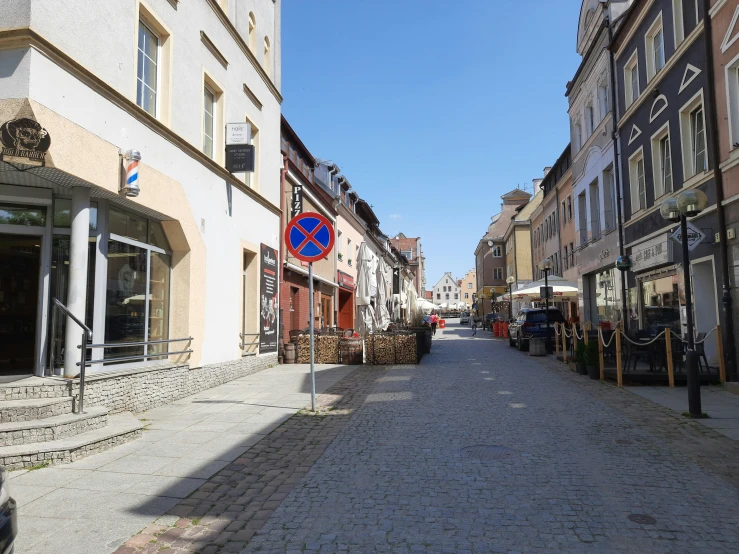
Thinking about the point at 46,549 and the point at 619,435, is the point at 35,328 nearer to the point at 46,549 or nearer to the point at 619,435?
the point at 46,549

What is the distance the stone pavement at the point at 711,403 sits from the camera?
733cm

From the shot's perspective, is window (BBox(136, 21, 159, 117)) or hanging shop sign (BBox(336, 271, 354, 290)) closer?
window (BBox(136, 21, 159, 117))

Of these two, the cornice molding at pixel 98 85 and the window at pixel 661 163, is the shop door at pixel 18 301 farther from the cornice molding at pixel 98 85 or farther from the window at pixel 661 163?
the window at pixel 661 163

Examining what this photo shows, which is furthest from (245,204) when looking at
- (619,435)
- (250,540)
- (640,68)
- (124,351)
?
(640,68)

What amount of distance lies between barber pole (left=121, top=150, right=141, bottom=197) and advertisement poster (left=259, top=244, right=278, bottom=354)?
20.9 feet

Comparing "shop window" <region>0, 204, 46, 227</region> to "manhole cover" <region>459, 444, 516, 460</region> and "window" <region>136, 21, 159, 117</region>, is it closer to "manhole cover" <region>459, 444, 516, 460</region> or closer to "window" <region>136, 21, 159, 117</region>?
"window" <region>136, 21, 159, 117</region>

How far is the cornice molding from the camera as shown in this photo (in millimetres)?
6328

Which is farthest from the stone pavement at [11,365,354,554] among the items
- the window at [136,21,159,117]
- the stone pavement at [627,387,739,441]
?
the stone pavement at [627,387,739,441]

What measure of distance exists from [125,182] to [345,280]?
21.0m

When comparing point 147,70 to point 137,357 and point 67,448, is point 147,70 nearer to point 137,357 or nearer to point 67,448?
point 137,357

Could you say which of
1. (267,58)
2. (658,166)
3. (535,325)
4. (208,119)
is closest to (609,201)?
(535,325)

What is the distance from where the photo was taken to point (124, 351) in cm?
869

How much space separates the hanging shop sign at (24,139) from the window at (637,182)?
1541cm

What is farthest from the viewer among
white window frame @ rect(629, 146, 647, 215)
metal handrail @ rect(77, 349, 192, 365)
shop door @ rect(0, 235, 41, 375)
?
white window frame @ rect(629, 146, 647, 215)
